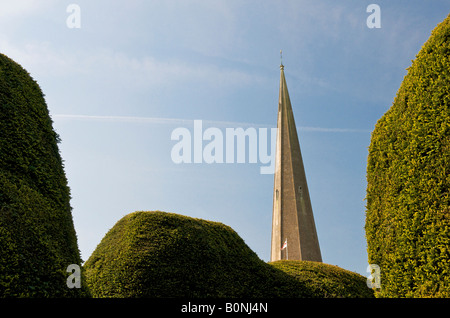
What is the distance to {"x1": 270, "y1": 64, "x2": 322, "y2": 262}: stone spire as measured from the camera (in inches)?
1289

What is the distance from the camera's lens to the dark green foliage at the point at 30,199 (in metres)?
5.52

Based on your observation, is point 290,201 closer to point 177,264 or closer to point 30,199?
point 177,264

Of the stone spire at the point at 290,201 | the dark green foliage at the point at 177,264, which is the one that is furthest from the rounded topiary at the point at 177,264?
the stone spire at the point at 290,201

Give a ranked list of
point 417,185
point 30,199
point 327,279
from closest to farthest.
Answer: point 30,199 → point 417,185 → point 327,279

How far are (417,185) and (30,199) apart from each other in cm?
689

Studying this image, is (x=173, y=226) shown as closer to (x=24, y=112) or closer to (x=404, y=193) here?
(x=24, y=112)

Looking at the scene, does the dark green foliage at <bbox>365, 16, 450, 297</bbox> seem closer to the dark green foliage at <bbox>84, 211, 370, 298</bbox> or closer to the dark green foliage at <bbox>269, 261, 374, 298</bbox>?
the dark green foliage at <bbox>84, 211, 370, 298</bbox>

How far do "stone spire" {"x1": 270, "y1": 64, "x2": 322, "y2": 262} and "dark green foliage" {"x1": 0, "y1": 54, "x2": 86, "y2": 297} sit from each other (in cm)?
2606

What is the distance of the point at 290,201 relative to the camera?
34.5 metres

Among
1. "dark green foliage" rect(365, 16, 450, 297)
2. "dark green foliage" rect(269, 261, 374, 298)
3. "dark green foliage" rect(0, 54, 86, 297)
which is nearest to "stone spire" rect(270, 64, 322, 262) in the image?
"dark green foliage" rect(269, 261, 374, 298)

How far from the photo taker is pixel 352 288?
12914 mm

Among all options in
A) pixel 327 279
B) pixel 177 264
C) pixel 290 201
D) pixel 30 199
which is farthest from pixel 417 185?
pixel 290 201
